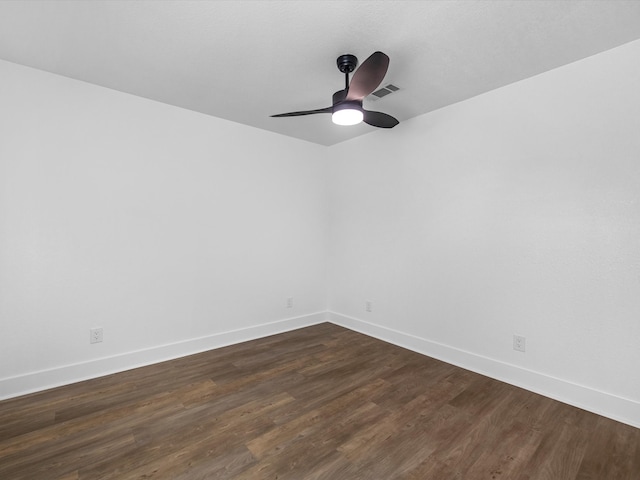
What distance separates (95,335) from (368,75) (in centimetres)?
299

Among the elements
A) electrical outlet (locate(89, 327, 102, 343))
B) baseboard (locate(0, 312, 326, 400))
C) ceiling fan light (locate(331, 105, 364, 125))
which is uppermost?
ceiling fan light (locate(331, 105, 364, 125))

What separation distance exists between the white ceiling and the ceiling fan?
11 cm

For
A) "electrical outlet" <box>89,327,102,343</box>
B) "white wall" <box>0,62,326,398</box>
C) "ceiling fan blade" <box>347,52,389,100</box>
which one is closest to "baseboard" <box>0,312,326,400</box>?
"white wall" <box>0,62,326,398</box>

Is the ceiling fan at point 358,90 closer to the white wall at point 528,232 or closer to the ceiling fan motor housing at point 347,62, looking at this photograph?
the ceiling fan motor housing at point 347,62

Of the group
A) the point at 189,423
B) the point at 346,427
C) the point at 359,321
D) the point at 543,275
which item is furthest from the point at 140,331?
the point at 543,275

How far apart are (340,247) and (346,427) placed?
2502 millimetres

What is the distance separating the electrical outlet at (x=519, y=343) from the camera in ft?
8.07

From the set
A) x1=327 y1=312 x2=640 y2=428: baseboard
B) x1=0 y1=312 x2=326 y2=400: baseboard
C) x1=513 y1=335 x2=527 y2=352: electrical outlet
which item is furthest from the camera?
x1=513 y1=335 x2=527 y2=352: electrical outlet

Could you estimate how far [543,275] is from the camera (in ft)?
7.76

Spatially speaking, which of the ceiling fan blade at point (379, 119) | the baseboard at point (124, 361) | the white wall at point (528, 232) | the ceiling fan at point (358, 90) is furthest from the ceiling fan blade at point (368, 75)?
the baseboard at point (124, 361)

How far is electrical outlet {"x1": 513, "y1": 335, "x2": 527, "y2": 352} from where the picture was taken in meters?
2.46

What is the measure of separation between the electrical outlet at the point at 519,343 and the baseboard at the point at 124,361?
97.5 inches

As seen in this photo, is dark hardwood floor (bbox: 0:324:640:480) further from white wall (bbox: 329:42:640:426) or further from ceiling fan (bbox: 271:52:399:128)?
ceiling fan (bbox: 271:52:399:128)

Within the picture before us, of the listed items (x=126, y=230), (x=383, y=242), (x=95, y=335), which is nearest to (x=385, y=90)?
(x=383, y=242)
